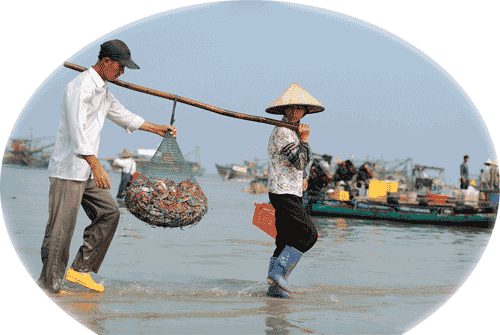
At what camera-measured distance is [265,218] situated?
17.6ft

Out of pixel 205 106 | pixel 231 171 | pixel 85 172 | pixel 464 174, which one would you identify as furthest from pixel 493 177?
pixel 85 172

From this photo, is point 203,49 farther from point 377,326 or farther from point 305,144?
point 377,326

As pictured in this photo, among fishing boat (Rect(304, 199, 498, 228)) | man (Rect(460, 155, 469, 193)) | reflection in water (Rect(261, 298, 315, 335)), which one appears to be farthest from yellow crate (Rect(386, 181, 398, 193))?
reflection in water (Rect(261, 298, 315, 335))

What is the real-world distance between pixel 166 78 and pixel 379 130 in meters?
1.78

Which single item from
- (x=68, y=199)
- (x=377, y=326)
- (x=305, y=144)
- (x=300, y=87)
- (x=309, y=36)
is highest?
(x=309, y=36)

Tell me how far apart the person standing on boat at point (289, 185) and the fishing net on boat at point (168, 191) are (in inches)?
27.7

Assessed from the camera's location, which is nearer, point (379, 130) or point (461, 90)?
point (379, 130)

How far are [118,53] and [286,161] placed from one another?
1.63m

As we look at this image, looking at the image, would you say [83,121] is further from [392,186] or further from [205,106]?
[392,186]

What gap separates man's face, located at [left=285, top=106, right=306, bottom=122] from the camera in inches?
208

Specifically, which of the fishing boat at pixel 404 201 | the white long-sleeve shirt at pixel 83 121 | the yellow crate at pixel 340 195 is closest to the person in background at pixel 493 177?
the fishing boat at pixel 404 201

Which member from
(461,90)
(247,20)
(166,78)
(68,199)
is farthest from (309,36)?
(68,199)

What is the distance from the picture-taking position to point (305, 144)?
5309mm

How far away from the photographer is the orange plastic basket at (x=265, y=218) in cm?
529
